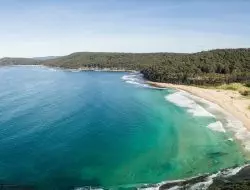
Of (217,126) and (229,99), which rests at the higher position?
(229,99)

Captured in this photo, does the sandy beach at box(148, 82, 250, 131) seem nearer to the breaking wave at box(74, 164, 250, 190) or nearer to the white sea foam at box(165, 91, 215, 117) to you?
the white sea foam at box(165, 91, 215, 117)

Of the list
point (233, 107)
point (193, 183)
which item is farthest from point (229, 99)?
point (193, 183)

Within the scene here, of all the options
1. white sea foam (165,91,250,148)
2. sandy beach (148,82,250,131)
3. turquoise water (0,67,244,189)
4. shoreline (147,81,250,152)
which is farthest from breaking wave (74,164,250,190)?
sandy beach (148,82,250,131)

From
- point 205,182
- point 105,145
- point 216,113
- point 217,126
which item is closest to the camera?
point 205,182

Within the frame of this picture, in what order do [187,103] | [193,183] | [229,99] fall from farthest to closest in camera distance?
[187,103]
[229,99]
[193,183]

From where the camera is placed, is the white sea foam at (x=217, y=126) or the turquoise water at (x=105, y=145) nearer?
the turquoise water at (x=105, y=145)

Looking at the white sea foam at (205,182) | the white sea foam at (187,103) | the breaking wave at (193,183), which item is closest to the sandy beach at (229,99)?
the white sea foam at (187,103)

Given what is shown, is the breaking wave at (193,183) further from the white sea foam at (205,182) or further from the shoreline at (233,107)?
the shoreline at (233,107)

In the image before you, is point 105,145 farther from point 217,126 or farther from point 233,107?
point 233,107
